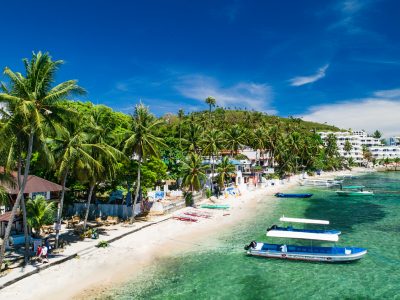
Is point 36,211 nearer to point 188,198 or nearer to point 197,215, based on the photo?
point 197,215

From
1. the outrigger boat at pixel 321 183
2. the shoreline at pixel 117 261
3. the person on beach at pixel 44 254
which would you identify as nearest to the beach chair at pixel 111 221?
the shoreline at pixel 117 261

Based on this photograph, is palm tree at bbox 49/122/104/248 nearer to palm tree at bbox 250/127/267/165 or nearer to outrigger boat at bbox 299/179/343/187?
palm tree at bbox 250/127/267/165

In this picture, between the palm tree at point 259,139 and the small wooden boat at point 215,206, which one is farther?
the palm tree at point 259,139

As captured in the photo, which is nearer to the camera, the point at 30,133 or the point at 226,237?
the point at 30,133

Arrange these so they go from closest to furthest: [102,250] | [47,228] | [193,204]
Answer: [102,250], [47,228], [193,204]

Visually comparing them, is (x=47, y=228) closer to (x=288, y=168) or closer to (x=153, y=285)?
(x=153, y=285)

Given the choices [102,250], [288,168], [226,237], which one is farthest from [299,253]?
[288,168]

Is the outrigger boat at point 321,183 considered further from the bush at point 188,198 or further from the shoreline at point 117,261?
the shoreline at point 117,261

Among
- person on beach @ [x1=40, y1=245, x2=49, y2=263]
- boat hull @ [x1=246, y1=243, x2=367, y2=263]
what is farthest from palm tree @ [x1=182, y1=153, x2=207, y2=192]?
person on beach @ [x1=40, y1=245, x2=49, y2=263]
